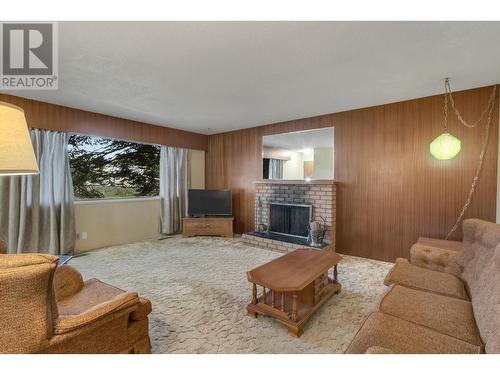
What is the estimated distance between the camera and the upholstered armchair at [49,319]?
93 centimetres

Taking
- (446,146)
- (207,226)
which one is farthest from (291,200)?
(446,146)

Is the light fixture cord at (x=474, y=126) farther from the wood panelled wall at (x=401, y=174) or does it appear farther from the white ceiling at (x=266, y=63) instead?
the white ceiling at (x=266, y=63)

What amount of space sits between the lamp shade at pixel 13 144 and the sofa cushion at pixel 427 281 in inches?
97.2

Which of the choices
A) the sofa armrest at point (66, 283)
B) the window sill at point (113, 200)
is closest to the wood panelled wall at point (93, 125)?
the window sill at point (113, 200)

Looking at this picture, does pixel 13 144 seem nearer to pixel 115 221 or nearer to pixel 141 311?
pixel 141 311

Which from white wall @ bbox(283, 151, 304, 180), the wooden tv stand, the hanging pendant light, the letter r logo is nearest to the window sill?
the wooden tv stand

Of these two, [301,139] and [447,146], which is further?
[301,139]

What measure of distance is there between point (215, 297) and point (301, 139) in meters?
3.02

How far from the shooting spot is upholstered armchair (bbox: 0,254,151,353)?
0.93 metres

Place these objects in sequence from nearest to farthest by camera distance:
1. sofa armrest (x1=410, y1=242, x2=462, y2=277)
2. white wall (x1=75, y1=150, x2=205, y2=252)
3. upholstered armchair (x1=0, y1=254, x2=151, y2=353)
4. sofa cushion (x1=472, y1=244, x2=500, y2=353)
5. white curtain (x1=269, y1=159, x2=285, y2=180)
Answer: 1. upholstered armchair (x1=0, y1=254, x2=151, y2=353)
2. sofa cushion (x1=472, y1=244, x2=500, y2=353)
3. sofa armrest (x1=410, y1=242, x2=462, y2=277)
4. white wall (x1=75, y1=150, x2=205, y2=252)
5. white curtain (x1=269, y1=159, x2=285, y2=180)

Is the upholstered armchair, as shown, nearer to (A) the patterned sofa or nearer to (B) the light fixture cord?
(A) the patterned sofa

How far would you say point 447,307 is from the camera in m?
1.46

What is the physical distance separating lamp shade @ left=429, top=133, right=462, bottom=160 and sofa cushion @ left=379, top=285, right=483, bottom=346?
1789 millimetres

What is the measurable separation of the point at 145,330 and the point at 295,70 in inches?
99.4
